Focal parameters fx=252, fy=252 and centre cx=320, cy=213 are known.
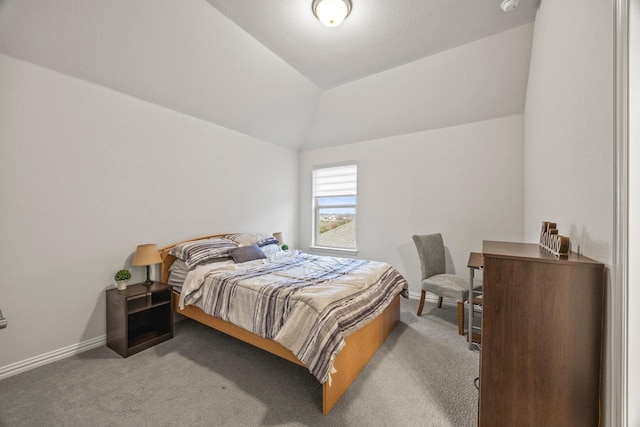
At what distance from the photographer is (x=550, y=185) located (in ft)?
6.00

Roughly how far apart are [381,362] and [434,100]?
10.3 feet

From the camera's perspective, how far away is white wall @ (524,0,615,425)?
959 millimetres

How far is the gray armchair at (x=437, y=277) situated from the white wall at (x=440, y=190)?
347 millimetres

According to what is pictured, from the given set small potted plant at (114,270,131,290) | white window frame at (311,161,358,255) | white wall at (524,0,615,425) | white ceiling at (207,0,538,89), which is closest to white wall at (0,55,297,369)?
small potted plant at (114,270,131,290)

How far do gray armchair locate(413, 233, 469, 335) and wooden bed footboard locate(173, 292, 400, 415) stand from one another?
588 mm

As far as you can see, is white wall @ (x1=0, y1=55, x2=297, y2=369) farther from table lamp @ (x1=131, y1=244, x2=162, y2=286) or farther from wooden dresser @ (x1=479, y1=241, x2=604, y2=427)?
wooden dresser @ (x1=479, y1=241, x2=604, y2=427)

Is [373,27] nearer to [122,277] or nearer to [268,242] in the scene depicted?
A: [268,242]

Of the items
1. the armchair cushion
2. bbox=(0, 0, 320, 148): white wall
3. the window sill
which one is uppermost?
bbox=(0, 0, 320, 148): white wall

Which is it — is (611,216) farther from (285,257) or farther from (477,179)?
(285,257)

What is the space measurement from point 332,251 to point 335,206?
817mm

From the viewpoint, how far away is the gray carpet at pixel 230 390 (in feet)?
5.20

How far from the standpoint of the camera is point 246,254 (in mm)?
3027

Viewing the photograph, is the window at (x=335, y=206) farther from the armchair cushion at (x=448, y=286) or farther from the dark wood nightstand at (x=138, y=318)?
the dark wood nightstand at (x=138, y=318)

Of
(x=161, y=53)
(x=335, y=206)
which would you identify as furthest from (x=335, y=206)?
(x=161, y=53)
